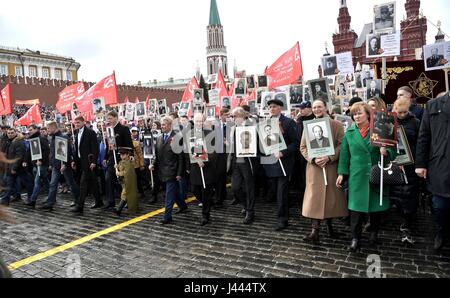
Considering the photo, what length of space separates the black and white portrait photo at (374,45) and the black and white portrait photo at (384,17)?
0.21 metres

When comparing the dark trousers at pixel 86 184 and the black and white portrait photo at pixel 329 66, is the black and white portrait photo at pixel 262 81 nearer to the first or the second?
the black and white portrait photo at pixel 329 66

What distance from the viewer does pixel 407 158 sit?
467 cm

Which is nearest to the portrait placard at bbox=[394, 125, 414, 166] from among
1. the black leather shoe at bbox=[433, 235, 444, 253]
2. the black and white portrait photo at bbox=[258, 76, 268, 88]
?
the black leather shoe at bbox=[433, 235, 444, 253]

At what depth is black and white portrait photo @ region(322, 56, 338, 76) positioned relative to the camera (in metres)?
10.7

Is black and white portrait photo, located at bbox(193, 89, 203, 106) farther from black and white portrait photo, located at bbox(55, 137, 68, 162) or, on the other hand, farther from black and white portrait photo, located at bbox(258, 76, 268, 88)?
black and white portrait photo, located at bbox(55, 137, 68, 162)

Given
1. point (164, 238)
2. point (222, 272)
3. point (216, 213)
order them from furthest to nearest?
point (216, 213) → point (164, 238) → point (222, 272)

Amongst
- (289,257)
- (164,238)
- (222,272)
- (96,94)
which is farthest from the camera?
(96,94)

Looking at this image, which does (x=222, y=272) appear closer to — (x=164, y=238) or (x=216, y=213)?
(x=164, y=238)

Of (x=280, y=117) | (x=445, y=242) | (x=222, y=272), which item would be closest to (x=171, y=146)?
(x=280, y=117)

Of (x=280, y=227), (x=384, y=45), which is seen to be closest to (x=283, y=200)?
(x=280, y=227)

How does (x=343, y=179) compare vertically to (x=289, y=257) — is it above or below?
above

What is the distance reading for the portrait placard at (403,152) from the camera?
4656mm

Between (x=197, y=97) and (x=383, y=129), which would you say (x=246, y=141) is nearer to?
(x=383, y=129)
